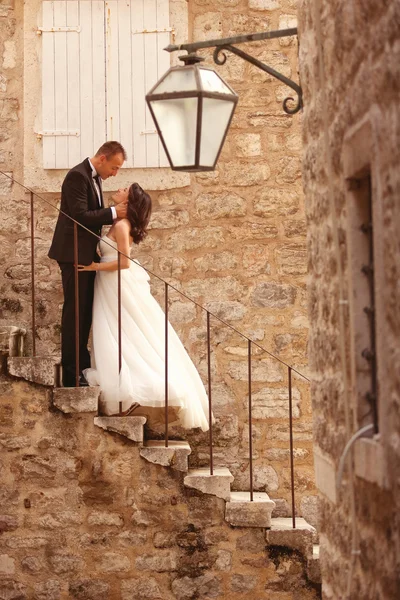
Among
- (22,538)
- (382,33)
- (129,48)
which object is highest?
(129,48)

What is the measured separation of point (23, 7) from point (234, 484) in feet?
12.8

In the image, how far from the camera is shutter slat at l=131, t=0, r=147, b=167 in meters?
7.34

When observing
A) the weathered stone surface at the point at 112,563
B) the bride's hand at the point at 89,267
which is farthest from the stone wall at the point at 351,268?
the bride's hand at the point at 89,267

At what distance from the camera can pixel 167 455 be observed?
19.4 feet

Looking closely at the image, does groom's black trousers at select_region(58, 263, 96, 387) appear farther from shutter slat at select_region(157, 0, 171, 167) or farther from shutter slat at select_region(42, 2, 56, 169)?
shutter slat at select_region(157, 0, 171, 167)

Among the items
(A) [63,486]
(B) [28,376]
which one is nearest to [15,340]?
(B) [28,376]

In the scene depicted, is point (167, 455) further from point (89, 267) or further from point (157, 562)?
point (89, 267)

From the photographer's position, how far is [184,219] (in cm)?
729

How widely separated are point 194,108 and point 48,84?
3.64 meters

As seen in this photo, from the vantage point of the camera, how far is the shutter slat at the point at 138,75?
24.1 ft

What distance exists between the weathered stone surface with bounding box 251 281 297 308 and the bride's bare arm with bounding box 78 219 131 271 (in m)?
1.28

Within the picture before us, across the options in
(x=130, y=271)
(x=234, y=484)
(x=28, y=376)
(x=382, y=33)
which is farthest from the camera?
(x=234, y=484)

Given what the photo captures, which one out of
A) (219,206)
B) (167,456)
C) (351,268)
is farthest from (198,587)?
(351,268)

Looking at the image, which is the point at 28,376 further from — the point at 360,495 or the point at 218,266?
the point at 360,495
